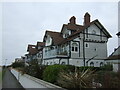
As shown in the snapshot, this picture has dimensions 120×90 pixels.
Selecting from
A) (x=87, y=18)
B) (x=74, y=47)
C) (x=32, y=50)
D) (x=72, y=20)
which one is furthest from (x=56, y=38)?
(x=32, y=50)

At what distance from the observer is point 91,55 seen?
26781 millimetres

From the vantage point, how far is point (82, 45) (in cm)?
2605

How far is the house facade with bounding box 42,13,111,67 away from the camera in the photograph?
25531mm

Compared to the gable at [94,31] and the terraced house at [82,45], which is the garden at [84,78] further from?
the gable at [94,31]

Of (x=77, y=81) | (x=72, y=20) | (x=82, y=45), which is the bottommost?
(x=77, y=81)

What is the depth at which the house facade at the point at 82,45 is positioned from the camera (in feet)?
83.8

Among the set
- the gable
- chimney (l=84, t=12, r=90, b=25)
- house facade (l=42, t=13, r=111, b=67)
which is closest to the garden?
house facade (l=42, t=13, r=111, b=67)

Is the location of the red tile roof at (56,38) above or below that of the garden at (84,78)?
above

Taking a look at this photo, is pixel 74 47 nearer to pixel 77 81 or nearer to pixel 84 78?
pixel 84 78

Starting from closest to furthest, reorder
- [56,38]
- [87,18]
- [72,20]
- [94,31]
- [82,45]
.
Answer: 1. [82,45]
2. [94,31]
3. [87,18]
4. [56,38]
5. [72,20]

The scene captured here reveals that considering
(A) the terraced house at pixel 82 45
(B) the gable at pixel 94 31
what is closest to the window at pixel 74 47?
(A) the terraced house at pixel 82 45

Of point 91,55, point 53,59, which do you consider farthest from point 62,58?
point 91,55

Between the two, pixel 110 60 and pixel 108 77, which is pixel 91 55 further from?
pixel 108 77

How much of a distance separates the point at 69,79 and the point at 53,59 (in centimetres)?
2016
